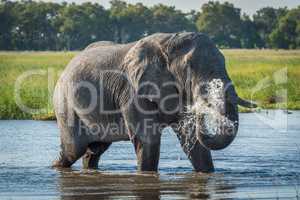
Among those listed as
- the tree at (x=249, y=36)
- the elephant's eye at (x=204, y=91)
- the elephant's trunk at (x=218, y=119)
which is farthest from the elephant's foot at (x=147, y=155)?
the tree at (x=249, y=36)

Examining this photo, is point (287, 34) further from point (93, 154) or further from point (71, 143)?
point (71, 143)

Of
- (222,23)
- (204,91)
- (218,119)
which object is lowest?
(218,119)

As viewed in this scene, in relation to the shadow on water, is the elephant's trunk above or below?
above

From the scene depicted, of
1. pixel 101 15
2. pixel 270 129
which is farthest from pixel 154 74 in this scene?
pixel 101 15

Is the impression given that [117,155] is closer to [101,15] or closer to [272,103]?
[272,103]

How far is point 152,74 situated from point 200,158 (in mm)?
1302

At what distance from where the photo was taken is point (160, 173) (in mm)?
14312

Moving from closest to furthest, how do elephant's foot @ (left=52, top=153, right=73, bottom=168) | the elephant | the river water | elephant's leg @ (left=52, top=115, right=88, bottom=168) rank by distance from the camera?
the river water → the elephant → elephant's leg @ (left=52, top=115, right=88, bottom=168) → elephant's foot @ (left=52, top=153, right=73, bottom=168)

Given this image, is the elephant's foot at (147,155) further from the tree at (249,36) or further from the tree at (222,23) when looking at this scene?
the tree at (249,36)

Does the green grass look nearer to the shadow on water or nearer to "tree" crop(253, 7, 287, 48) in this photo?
the shadow on water

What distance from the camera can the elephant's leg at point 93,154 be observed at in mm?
14934

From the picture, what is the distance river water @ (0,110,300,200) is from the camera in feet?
40.8
